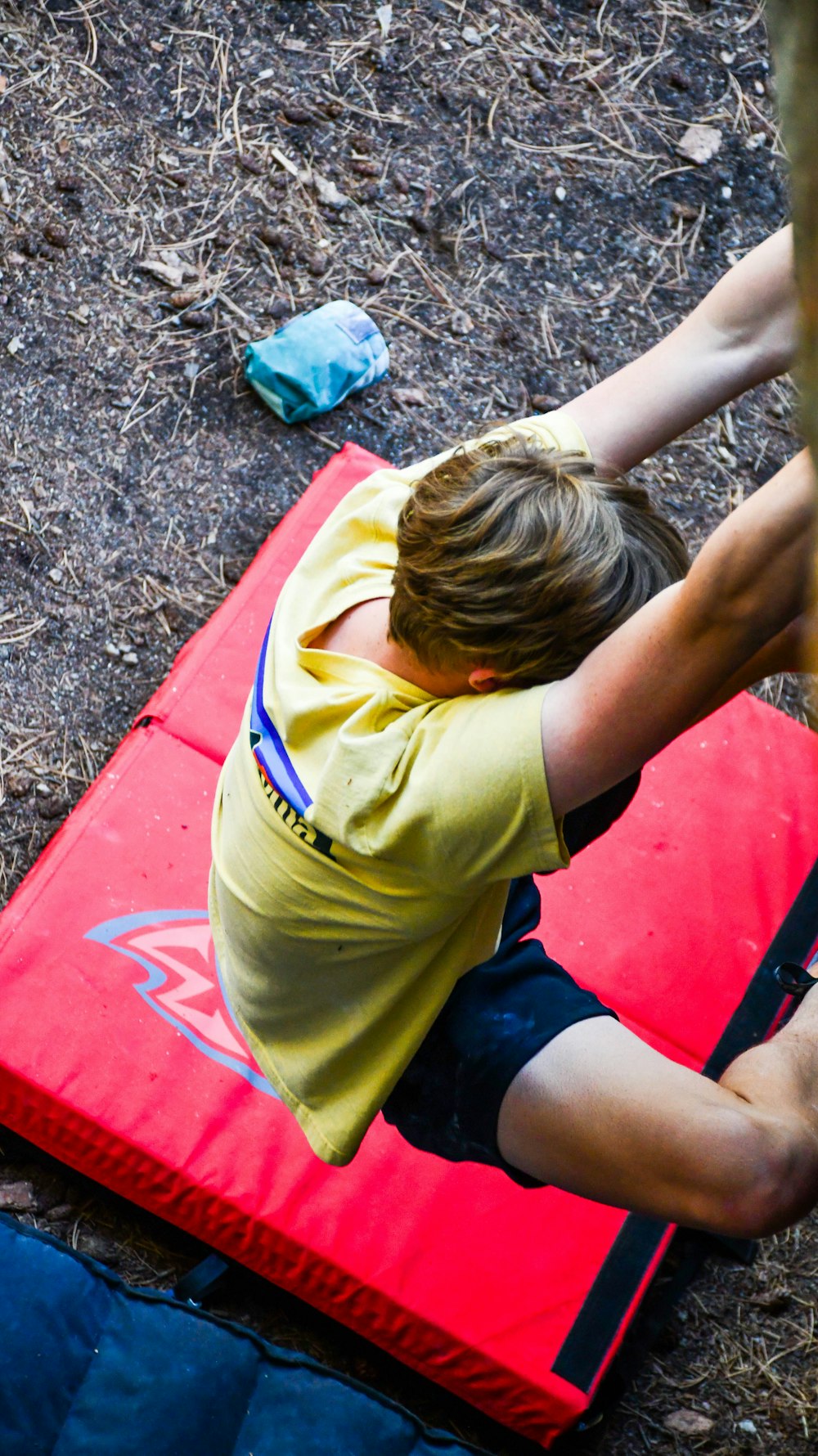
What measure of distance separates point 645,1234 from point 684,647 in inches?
54.5

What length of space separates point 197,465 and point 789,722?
1.57 metres

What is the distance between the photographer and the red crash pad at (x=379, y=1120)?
195 cm

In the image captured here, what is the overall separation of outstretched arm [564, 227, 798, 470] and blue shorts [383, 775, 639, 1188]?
50 centimetres

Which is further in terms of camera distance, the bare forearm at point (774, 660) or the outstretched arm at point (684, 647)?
the bare forearm at point (774, 660)

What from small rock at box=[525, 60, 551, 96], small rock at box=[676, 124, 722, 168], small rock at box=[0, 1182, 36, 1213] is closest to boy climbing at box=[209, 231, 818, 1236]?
small rock at box=[0, 1182, 36, 1213]

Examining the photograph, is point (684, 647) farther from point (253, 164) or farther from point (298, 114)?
point (298, 114)

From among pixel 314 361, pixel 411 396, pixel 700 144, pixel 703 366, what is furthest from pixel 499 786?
pixel 700 144

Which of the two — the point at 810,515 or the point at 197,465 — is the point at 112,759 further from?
the point at 810,515

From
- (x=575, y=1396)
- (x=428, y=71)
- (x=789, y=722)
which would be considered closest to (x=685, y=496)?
(x=789, y=722)

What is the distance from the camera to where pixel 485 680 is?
4.38ft

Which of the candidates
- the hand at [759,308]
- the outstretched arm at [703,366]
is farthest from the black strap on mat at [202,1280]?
the hand at [759,308]

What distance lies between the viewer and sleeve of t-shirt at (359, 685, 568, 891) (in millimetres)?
1190

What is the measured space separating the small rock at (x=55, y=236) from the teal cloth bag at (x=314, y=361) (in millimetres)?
612

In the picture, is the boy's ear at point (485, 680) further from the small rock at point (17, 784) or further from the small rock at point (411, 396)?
the small rock at point (411, 396)
